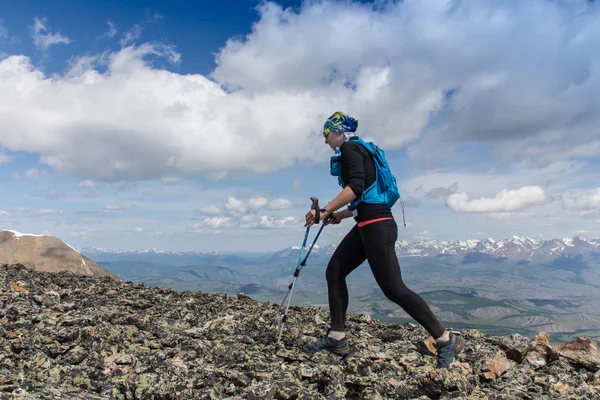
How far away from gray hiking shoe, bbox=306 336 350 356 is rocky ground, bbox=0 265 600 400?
14 centimetres

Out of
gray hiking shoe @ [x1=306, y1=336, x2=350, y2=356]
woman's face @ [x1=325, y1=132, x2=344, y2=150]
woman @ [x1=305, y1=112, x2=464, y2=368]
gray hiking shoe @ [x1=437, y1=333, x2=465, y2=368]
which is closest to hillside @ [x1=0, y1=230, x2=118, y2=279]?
gray hiking shoe @ [x1=306, y1=336, x2=350, y2=356]

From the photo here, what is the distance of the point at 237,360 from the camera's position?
21.5 feet

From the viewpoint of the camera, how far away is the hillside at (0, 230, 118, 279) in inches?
822

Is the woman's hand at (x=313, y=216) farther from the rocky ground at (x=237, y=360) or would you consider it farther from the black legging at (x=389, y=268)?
the rocky ground at (x=237, y=360)

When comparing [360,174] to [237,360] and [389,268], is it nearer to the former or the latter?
[389,268]

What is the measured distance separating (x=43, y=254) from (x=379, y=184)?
22372mm

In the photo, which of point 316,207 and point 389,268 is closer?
point 389,268

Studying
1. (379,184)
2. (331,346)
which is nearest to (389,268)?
(379,184)

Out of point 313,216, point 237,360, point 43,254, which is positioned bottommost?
point 237,360

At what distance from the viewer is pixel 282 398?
17.3 feet

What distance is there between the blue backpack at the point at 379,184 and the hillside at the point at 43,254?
17566 mm

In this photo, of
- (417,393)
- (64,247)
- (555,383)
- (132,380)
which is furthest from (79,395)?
(64,247)

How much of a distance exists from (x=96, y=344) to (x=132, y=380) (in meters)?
1.81

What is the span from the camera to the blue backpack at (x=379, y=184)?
6723 millimetres
